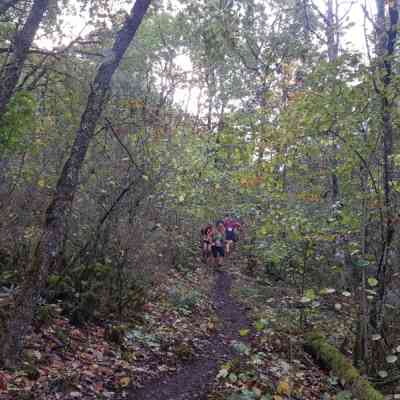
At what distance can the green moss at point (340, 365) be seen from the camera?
6.34 metres

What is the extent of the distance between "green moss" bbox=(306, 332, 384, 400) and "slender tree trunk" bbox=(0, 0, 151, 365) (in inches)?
198

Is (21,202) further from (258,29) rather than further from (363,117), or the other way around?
(258,29)

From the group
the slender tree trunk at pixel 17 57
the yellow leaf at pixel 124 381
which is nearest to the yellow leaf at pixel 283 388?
the yellow leaf at pixel 124 381

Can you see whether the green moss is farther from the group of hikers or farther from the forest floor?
the group of hikers

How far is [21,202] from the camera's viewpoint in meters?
8.80

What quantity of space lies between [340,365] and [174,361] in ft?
9.71

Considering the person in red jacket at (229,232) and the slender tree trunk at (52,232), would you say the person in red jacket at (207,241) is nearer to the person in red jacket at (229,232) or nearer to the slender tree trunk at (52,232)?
the person in red jacket at (229,232)

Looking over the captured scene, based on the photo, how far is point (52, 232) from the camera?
223 inches

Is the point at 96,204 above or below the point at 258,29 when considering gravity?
below

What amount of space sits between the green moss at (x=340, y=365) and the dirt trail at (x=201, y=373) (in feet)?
5.19

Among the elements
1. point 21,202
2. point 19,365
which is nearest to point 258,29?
point 21,202

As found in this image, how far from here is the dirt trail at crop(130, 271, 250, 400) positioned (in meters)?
6.04

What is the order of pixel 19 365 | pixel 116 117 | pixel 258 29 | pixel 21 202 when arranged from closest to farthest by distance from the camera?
pixel 19 365, pixel 21 202, pixel 116 117, pixel 258 29

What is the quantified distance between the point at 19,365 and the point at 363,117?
21.2 feet
